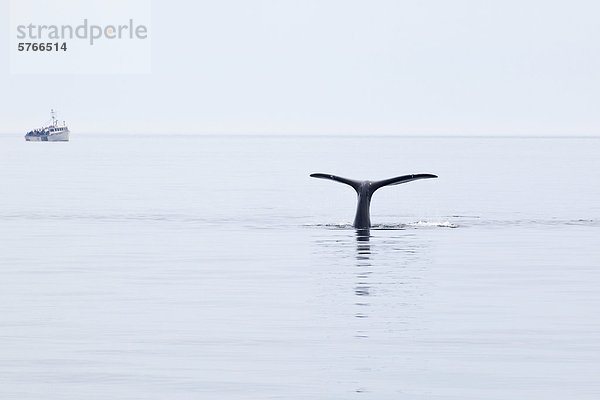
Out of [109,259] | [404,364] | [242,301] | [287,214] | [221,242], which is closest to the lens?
[404,364]

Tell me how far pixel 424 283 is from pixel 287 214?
2771 cm

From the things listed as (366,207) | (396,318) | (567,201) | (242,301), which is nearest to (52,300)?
(242,301)

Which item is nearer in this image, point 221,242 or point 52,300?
point 52,300

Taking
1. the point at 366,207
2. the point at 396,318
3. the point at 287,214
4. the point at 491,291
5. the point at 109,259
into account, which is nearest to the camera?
the point at 396,318

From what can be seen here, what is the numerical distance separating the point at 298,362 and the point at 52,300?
8.60 m

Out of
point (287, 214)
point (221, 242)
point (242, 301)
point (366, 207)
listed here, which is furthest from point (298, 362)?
point (287, 214)

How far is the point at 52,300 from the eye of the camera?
28000mm

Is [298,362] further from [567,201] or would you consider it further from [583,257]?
[567,201]

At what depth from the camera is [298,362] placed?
20.7 meters

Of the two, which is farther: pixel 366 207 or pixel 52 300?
pixel 366 207

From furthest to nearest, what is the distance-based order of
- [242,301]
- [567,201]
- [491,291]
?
[567,201], [491,291], [242,301]

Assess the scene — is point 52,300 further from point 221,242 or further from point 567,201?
point 567,201

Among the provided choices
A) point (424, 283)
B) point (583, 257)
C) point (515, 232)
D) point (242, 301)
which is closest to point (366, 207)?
point (515, 232)

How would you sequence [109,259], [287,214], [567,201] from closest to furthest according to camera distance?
[109,259] < [287,214] < [567,201]
